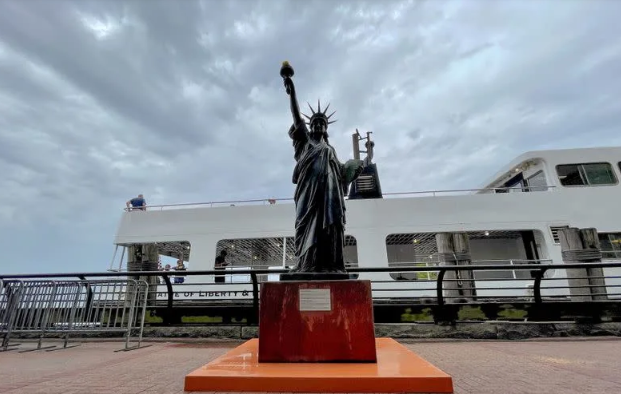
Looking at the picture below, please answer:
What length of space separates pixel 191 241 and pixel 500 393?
1074 centimetres

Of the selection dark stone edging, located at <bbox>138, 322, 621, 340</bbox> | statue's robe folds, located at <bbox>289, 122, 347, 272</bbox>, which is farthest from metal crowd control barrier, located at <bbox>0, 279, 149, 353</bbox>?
dark stone edging, located at <bbox>138, 322, 621, 340</bbox>

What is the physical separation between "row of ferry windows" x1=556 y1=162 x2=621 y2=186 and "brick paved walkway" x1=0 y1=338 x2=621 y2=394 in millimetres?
8413

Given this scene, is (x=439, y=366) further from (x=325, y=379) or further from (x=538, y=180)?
(x=538, y=180)

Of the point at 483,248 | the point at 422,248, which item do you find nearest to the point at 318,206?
the point at 483,248

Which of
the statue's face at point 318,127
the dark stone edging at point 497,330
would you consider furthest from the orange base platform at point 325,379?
the dark stone edging at point 497,330

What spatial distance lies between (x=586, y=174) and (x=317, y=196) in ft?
43.2

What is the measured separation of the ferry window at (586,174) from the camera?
12.0 meters

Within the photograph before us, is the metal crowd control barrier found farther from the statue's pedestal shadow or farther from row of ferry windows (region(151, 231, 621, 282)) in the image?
row of ferry windows (region(151, 231, 621, 282))

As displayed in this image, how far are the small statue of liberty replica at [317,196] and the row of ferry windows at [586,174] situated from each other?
11935 mm

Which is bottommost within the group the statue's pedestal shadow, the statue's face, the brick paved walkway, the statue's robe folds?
the brick paved walkway

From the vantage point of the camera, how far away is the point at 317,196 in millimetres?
3596

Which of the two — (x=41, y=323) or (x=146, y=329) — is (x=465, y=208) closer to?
(x=146, y=329)

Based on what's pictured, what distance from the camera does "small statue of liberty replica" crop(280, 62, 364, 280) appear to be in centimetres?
337

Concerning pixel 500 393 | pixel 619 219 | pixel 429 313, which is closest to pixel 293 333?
pixel 500 393
